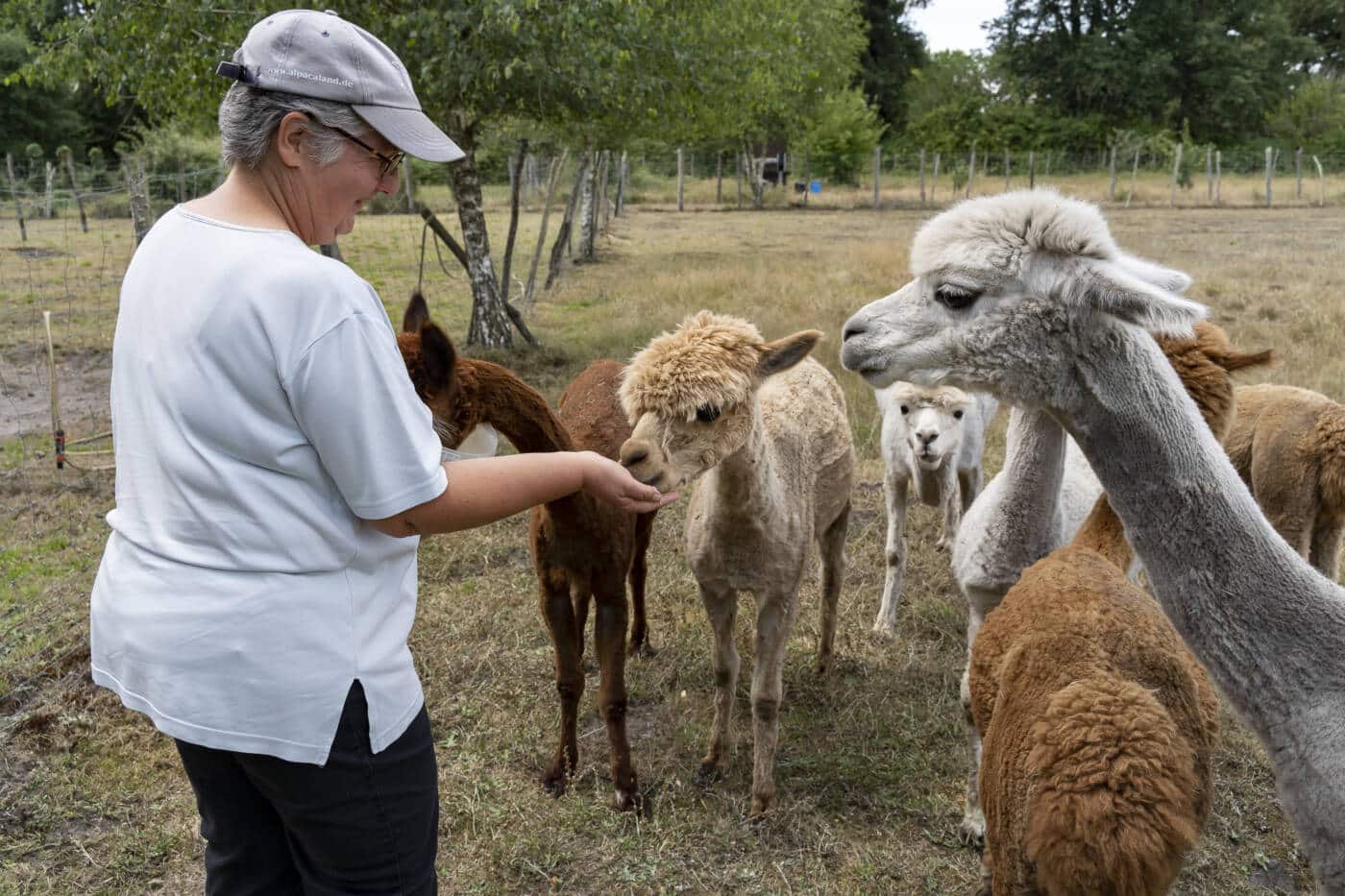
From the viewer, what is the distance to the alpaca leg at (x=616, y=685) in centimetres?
367

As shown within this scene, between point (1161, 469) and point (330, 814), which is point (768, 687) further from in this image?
point (330, 814)

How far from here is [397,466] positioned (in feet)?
4.68

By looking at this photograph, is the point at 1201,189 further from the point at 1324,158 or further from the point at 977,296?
the point at 977,296

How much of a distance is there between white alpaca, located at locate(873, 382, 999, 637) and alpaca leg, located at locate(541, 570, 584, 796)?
2015 mm

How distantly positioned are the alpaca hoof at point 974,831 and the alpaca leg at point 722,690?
101 cm

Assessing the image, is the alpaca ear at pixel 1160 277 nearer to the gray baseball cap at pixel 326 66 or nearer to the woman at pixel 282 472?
the woman at pixel 282 472

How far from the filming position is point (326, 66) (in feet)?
4.79

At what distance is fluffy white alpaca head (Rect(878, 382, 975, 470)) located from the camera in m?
5.06

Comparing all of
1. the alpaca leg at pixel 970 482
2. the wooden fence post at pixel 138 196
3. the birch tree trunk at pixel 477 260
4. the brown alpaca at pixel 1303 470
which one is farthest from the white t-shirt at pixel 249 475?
the birch tree trunk at pixel 477 260

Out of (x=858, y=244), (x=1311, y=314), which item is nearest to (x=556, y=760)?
(x=1311, y=314)

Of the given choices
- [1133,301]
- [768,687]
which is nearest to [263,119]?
[1133,301]

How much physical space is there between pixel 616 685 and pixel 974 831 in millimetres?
1445

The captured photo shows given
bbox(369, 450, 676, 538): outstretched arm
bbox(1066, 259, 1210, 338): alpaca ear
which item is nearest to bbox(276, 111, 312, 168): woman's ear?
bbox(369, 450, 676, 538): outstretched arm

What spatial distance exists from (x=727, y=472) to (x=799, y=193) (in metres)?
38.9
